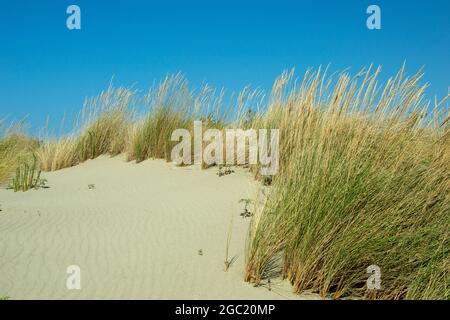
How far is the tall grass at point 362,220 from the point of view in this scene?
3.70 meters

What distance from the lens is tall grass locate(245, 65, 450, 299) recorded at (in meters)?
3.70

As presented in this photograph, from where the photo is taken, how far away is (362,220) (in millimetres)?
3857

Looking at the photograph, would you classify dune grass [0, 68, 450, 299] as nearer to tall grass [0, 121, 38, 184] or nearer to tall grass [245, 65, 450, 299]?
tall grass [245, 65, 450, 299]

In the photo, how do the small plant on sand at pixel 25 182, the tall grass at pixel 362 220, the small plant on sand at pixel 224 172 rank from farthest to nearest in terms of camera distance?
the small plant on sand at pixel 25 182
the small plant on sand at pixel 224 172
the tall grass at pixel 362 220

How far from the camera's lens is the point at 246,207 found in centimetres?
590

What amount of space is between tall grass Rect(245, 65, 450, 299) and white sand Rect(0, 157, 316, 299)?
1.02ft

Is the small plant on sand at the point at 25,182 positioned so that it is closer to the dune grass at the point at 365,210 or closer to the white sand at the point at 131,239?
the white sand at the point at 131,239

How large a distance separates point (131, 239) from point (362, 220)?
234 centimetres

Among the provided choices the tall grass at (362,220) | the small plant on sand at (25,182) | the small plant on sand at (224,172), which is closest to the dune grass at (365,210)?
the tall grass at (362,220)

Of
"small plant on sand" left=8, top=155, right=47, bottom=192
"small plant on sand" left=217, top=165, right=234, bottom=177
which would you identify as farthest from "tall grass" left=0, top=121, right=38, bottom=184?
"small plant on sand" left=217, top=165, right=234, bottom=177

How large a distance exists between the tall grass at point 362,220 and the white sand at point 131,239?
0.31 m

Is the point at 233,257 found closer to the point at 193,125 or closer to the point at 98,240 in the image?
the point at 98,240

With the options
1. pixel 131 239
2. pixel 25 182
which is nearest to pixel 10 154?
pixel 25 182
